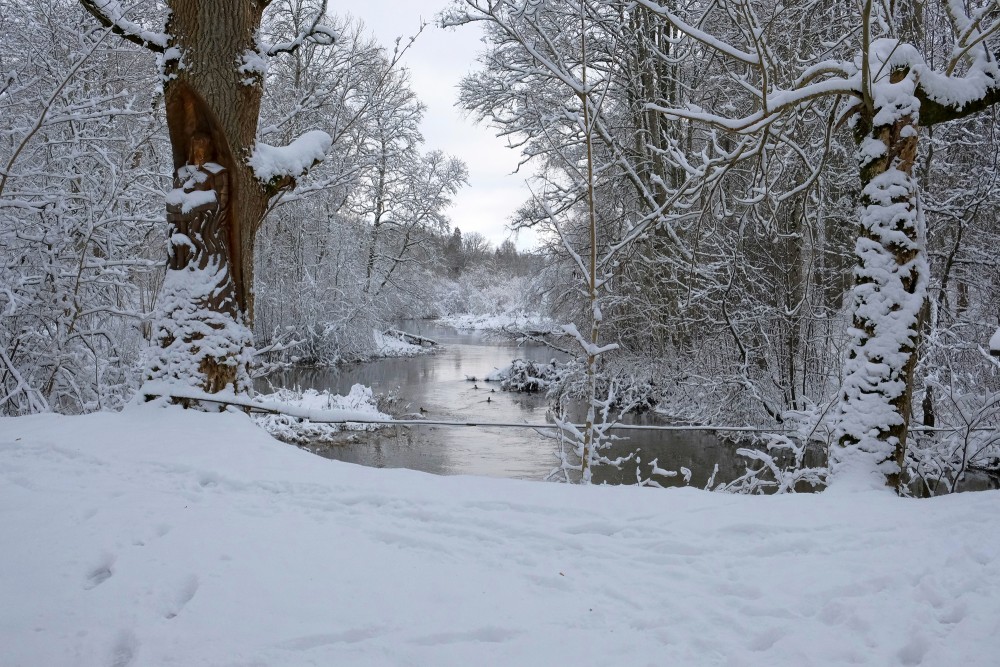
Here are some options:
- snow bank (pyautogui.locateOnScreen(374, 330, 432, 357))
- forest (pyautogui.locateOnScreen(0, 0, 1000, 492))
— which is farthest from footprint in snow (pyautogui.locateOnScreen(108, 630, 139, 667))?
snow bank (pyautogui.locateOnScreen(374, 330, 432, 357))

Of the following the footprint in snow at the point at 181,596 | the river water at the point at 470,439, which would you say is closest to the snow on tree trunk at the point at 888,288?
the river water at the point at 470,439

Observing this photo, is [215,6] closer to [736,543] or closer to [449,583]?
[449,583]

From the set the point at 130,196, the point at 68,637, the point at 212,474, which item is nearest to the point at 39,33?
the point at 130,196

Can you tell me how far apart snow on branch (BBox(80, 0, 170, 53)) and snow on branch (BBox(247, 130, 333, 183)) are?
0.91 meters

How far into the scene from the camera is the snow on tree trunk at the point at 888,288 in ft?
11.2

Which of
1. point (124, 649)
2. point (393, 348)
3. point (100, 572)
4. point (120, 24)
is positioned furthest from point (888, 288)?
point (393, 348)

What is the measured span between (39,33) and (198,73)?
4936mm

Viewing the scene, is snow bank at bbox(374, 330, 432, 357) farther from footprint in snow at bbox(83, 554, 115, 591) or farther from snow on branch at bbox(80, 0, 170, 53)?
footprint in snow at bbox(83, 554, 115, 591)

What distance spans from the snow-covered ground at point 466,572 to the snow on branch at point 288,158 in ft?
7.32

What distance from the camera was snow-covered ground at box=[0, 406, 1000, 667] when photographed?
71.6 inches

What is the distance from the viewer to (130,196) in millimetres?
6723

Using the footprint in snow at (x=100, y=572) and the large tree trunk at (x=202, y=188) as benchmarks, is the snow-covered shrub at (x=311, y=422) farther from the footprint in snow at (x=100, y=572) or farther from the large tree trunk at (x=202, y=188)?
the footprint in snow at (x=100, y=572)

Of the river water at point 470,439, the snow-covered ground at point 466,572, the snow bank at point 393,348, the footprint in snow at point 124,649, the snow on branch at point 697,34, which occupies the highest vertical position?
the snow on branch at point 697,34

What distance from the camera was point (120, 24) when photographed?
13.9ft
